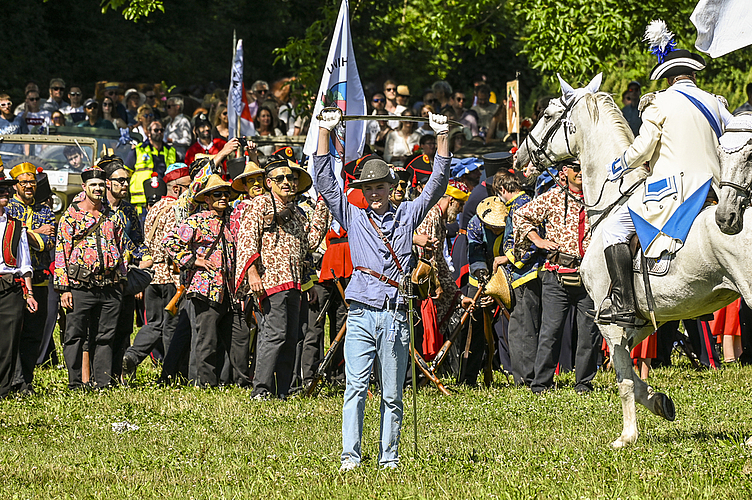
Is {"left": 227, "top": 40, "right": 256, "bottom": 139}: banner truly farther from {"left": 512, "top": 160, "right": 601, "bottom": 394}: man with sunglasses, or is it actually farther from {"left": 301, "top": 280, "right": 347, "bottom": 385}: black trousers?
{"left": 512, "top": 160, "right": 601, "bottom": 394}: man with sunglasses

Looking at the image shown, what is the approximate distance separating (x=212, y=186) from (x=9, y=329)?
99.3 inches

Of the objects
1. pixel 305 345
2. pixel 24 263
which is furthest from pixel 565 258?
pixel 24 263

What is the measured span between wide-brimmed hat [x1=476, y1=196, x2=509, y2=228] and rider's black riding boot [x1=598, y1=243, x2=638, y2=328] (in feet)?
11.4

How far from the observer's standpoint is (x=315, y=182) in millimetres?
7625

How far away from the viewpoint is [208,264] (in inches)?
465

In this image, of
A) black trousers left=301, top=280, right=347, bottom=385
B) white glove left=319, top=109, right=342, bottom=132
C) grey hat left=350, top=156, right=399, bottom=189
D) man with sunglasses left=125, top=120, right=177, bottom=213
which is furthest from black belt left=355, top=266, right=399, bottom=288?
man with sunglasses left=125, top=120, right=177, bottom=213

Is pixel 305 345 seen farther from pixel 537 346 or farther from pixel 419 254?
pixel 537 346

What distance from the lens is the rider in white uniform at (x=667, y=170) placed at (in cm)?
813

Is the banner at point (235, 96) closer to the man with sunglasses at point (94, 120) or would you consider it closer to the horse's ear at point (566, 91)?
the man with sunglasses at point (94, 120)

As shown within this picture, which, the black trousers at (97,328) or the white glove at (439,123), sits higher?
the white glove at (439,123)

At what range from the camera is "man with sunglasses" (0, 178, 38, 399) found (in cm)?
1117

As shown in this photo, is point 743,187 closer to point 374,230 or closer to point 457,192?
point 374,230

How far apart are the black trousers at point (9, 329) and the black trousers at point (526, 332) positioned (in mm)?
5164

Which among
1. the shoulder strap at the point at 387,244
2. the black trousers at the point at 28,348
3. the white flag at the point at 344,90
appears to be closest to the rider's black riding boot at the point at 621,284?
the shoulder strap at the point at 387,244
